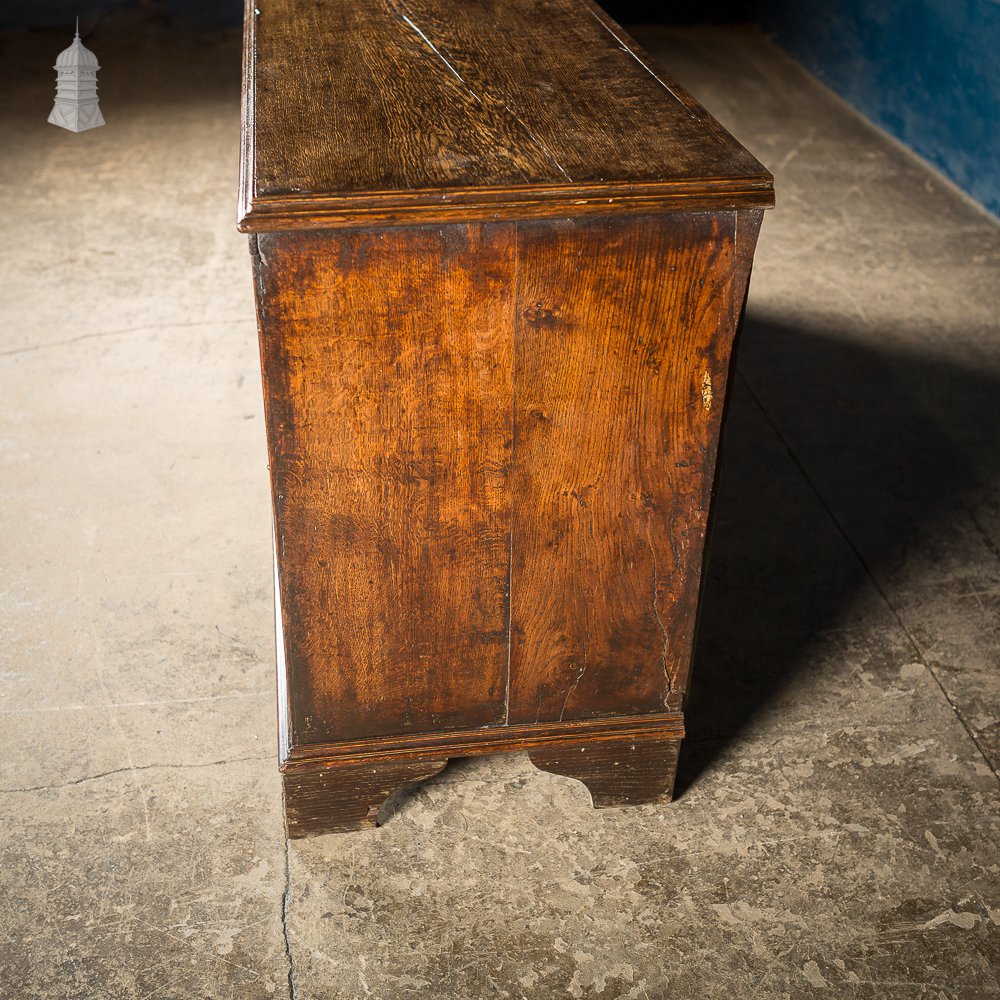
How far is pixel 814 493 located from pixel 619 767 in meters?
1.19

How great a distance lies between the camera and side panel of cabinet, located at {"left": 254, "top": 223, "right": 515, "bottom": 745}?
4.43 feet

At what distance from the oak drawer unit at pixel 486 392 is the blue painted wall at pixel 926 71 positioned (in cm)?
321

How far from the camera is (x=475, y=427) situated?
149cm

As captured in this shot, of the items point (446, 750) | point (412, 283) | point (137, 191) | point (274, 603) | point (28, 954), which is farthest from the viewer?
point (137, 191)

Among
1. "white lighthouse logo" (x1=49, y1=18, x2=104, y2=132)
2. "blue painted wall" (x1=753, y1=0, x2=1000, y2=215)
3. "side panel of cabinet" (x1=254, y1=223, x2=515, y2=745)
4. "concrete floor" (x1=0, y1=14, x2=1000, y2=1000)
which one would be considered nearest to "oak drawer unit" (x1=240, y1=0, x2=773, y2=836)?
"side panel of cabinet" (x1=254, y1=223, x2=515, y2=745)

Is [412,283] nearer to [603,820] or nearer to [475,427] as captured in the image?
[475,427]

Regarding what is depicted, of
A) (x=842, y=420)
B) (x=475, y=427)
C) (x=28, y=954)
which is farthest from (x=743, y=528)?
(x=28, y=954)

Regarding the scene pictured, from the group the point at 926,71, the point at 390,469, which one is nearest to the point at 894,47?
the point at 926,71

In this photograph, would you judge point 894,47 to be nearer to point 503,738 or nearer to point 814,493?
point 814,493

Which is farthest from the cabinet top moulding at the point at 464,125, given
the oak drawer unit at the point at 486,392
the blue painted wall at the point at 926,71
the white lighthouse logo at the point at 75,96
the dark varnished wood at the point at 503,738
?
the blue painted wall at the point at 926,71

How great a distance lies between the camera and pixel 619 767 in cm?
185

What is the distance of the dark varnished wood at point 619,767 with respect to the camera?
5.97 ft

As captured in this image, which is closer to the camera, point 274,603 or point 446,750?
point 446,750

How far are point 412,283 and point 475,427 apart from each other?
22cm
